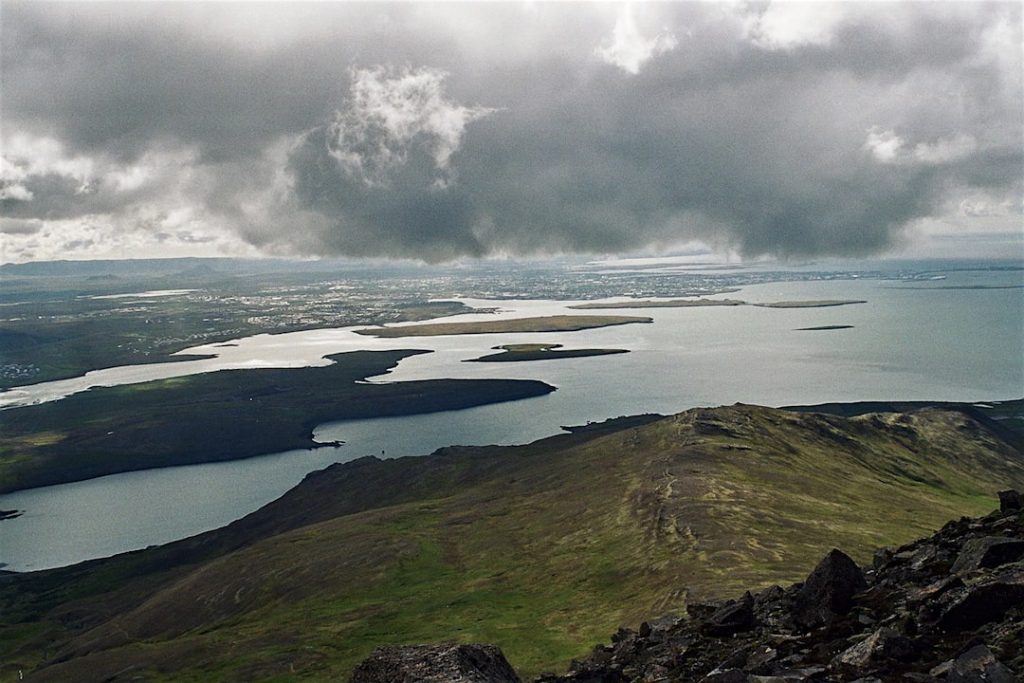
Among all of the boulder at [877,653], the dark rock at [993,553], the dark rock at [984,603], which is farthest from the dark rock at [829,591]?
the boulder at [877,653]

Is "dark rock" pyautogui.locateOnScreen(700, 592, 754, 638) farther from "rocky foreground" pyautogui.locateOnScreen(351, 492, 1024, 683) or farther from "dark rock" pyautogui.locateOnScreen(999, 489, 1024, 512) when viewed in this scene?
"dark rock" pyautogui.locateOnScreen(999, 489, 1024, 512)

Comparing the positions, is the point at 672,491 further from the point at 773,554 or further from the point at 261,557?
the point at 261,557

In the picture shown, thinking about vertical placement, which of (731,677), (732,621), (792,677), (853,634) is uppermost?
(792,677)

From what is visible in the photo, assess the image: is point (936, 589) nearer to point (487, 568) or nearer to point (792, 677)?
point (792, 677)

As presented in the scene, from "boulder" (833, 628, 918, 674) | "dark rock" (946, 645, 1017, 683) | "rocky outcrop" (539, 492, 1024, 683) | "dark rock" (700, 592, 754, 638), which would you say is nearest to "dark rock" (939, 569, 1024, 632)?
"rocky outcrop" (539, 492, 1024, 683)

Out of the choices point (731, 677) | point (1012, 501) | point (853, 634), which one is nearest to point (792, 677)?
point (731, 677)

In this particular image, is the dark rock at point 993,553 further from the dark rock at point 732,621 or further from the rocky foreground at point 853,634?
the dark rock at point 732,621

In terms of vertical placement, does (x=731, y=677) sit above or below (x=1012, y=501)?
below
